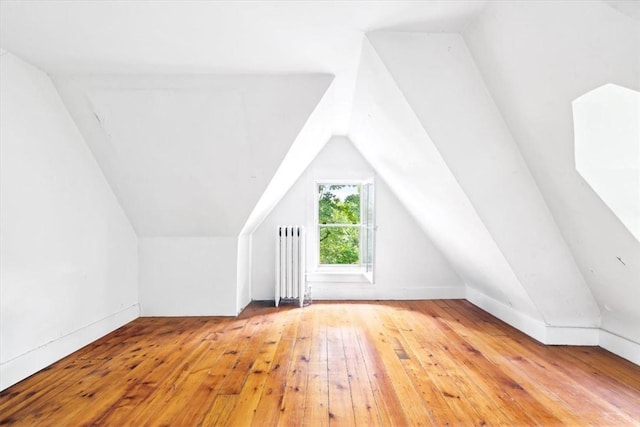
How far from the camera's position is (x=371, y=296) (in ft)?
15.0

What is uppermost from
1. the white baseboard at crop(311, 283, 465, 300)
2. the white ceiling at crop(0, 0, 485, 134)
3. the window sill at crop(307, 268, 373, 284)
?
the white ceiling at crop(0, 0, 485, 134)

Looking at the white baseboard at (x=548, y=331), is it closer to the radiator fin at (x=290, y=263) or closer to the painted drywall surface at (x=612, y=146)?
the painted drywall surface at (x=612, y=146)

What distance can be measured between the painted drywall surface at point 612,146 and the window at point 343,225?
3054 millimetres

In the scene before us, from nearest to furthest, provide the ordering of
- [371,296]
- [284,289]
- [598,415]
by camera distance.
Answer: [598,415] < [284,289] < [371,296]

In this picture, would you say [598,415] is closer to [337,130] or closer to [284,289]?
[284,289]

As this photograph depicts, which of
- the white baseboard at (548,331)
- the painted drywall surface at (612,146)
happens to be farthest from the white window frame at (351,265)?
the painted drywall surface at (612,146)

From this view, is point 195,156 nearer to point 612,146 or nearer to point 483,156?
point 483,156

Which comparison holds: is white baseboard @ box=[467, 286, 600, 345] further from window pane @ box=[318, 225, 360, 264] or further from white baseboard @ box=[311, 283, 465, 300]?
window pane @ box=[318, 225, 360, 264]

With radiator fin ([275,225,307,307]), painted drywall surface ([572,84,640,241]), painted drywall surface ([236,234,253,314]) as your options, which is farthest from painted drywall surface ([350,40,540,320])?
painted drywall surface ([236,234,253,314])

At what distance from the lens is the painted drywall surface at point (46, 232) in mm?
2234

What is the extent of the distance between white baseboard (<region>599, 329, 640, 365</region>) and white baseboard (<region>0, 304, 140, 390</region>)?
4.10 m

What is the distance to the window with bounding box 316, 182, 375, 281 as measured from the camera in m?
4.94

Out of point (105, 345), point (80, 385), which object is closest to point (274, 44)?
point (80, 385)

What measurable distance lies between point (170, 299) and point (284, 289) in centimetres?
124
